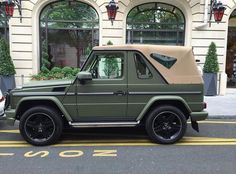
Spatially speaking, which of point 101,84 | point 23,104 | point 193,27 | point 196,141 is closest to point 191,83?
point 196,141

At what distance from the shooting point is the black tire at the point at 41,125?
6.30 metres

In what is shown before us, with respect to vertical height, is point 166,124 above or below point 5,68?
below

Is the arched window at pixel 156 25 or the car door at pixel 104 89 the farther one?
the arched window at pixel 156 25

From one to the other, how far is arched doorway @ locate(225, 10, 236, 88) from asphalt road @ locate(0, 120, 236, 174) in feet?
25.8

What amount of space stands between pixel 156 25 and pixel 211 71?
3.01 m

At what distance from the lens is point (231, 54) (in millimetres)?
14852

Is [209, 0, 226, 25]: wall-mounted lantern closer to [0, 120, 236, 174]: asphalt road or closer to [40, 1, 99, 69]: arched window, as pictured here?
[40, 1, 99, 69]: arched window

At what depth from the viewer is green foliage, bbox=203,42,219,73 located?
43.1ft

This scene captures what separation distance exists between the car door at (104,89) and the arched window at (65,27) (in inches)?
299

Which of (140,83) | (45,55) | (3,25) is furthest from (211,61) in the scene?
(3,25)

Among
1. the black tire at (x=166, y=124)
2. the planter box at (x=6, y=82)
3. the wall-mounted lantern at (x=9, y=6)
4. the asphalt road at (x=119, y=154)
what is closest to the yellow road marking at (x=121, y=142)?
the asphalt road at (x=119, y=154)

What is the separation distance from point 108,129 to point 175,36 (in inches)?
302

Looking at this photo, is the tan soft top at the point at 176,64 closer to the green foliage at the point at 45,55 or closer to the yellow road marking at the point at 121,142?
the yellow road marking at the point at 121,142

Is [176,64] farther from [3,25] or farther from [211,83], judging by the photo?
[3,25]
